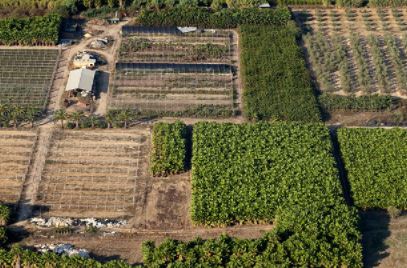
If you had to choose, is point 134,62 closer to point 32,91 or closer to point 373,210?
point 32,91

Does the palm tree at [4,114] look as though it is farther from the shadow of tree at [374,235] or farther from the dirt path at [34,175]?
the shadow of tree at [374,235]

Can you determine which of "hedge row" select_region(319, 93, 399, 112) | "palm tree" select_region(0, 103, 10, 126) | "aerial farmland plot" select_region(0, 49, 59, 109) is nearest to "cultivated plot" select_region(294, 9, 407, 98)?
"hedge row" select_region(319, 93, 399, 112)

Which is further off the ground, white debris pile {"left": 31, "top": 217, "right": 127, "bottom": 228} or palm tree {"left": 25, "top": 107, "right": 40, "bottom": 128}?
palm tree {"left": 25, "top": 107, "right": 40, "bottom": 128}

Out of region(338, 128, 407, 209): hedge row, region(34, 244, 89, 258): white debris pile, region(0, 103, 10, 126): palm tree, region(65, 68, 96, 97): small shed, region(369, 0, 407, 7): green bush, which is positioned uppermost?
region(369, 0, 407, 7): green bush

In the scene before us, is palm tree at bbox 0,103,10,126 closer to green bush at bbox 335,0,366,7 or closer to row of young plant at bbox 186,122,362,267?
row of young plant at bbox 186,122,362,267

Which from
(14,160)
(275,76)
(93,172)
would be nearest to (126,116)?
(93,172)

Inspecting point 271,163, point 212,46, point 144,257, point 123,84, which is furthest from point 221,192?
point 212,46

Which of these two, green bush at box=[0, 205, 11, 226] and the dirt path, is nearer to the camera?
green bush at box=[0, 205, 11, 226]
